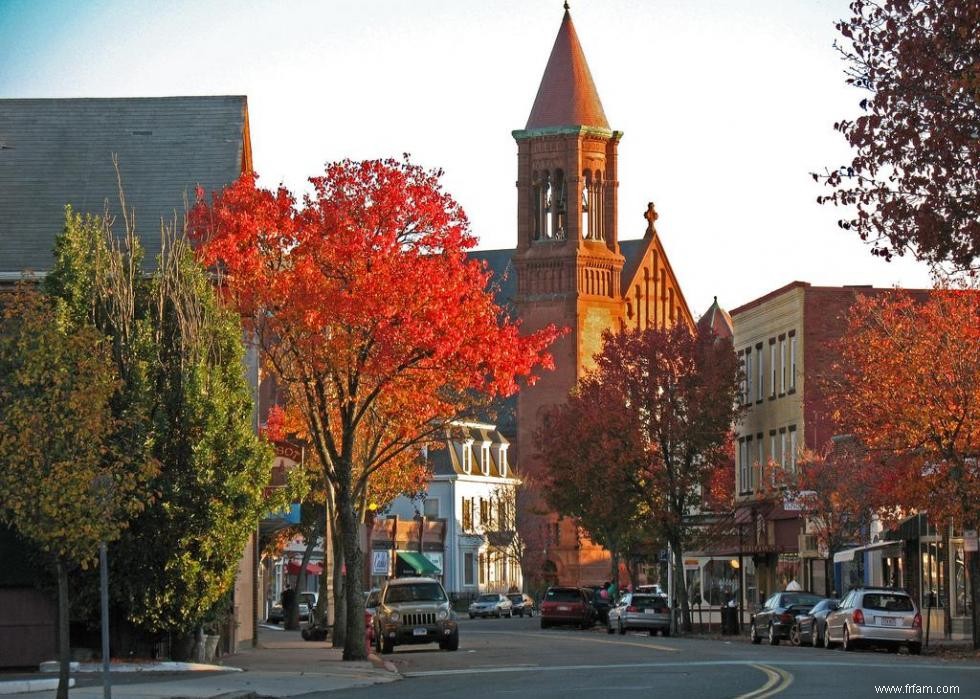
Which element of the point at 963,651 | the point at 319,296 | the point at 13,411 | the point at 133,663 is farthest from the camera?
the point at 963,651

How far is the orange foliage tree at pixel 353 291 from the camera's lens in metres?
33.8

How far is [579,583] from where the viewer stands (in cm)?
10881

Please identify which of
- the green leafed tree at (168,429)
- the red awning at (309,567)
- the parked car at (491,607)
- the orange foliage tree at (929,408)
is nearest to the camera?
the green leafed tree at (168,429)

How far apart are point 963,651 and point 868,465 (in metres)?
13.0

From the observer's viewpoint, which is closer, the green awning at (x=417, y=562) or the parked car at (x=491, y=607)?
the parked car at (x=491, y=607)

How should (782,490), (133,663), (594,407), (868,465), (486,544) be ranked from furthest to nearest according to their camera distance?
1. (486,544)
2. (594,407)
3. (782,490)
4. (868,465)
5. (133,663)

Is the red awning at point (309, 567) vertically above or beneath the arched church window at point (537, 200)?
beneath

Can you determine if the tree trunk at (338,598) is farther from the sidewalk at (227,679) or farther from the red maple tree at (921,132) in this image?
the red maple tree at (921,132)

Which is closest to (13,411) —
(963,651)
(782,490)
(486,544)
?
(963,651)

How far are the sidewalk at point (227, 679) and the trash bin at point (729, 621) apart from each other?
1018 inches

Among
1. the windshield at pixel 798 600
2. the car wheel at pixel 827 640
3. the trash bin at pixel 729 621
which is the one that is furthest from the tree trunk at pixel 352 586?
the trash bin at pixel 729 621

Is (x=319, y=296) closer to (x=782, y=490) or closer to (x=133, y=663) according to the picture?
(x=133, y=663)

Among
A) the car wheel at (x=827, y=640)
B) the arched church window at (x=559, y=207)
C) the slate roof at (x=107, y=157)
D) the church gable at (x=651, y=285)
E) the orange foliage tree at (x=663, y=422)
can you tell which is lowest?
the car wheel at (x=827, y=640)

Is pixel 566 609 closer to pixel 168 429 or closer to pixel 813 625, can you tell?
pixel 813 625
